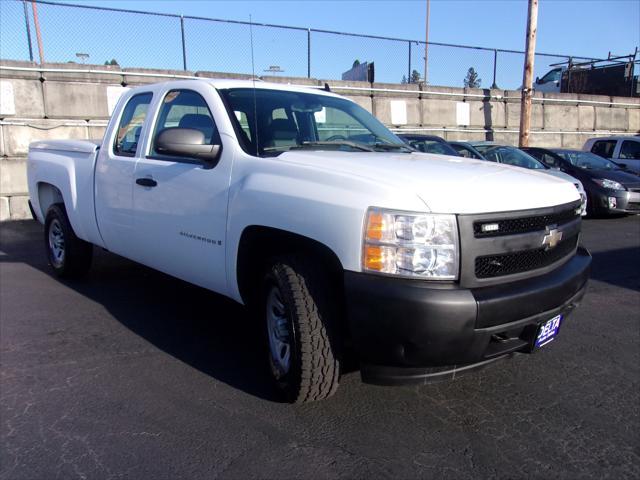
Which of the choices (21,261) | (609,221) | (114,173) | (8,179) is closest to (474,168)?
(114,173)

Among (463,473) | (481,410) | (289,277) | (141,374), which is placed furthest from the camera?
(141,374)

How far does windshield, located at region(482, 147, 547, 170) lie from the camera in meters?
11.2

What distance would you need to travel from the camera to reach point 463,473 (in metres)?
2.56

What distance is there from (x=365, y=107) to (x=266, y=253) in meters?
12.4

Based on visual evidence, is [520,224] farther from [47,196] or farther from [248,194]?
[47,196]

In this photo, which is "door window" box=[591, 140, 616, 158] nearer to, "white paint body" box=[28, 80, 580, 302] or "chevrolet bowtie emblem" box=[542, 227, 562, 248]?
"white paint body" box=[28, 80, 580, 302]

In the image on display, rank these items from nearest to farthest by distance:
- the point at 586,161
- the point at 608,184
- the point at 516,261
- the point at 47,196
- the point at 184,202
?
1. the point at 516,261
2. the point at 184,202
3. the point at 47,196
4. the point at 608,184
5. the point at 586,161

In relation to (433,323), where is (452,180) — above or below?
above

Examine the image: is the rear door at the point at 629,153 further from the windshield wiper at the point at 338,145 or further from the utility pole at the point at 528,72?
the windshield wiper at the point at 338,145

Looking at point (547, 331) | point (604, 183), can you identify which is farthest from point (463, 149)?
point (547, 331)

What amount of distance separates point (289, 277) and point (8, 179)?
31.0 feet

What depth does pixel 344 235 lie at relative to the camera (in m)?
2.69

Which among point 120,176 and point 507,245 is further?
point 120,176

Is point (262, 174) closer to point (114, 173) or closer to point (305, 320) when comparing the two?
point (305, 320)
